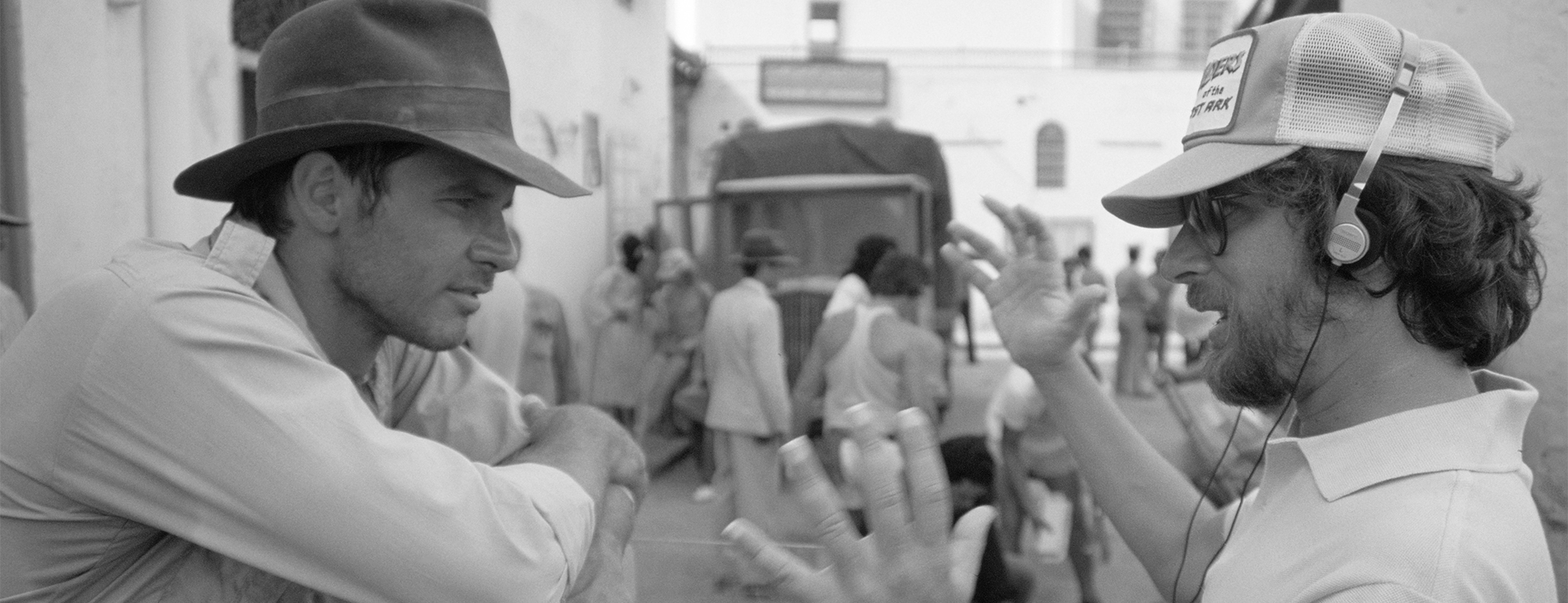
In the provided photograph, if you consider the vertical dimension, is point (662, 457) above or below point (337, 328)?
below

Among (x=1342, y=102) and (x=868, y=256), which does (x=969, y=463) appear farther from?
(x=1342, y=102)

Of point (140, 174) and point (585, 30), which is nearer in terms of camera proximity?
point (140, 174)

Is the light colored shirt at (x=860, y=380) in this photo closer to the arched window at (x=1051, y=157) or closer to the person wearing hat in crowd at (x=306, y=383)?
the person wearing hat in crowd at (x=306, y=383)

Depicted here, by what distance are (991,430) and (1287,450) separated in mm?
4380

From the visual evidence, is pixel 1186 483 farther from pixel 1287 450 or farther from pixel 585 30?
pixel 585 30

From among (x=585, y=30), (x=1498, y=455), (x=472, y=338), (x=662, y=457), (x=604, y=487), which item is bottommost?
(x=662, y=457)

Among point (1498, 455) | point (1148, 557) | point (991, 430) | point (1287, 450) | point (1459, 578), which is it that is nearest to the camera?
point (1459, 578)

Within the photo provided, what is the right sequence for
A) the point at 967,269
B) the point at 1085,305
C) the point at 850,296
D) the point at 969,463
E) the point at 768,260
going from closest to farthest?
the point at 1085,305
the point at 967,269
the point at 969,463
the point at 850,296
the point at 768,260

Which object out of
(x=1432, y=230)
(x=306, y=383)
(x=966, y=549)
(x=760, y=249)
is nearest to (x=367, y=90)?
(x=306, y=383)

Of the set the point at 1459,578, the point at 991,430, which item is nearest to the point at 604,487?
the point at 1459,578

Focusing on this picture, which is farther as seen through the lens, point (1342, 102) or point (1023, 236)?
→ point (1023, 236)

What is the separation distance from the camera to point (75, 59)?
3918mm

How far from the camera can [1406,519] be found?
128 centimetres

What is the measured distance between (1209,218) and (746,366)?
4.67 m
